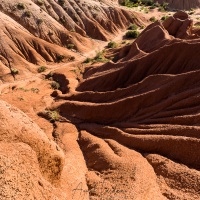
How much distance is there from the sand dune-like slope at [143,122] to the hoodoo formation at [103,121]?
6cm

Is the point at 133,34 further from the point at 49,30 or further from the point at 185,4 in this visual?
the point at 185,4

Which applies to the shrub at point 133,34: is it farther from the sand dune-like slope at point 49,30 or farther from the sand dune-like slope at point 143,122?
the sand dune-like slope at point 143,122

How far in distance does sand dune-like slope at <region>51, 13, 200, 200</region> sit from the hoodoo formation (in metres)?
0.06

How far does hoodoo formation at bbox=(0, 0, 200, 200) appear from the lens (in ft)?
33.9

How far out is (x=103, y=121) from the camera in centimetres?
1819

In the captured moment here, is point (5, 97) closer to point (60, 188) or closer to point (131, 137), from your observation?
point (131, 137)

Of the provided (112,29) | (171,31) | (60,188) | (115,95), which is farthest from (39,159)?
(112,29)

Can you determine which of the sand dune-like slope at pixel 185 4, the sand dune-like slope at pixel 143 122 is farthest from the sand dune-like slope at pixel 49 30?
the sand dune-like slope at pixel 185 4

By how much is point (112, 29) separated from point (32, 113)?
3189 centimetres

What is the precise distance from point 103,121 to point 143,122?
3080 mm

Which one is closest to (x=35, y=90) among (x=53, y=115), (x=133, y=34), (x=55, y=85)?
(x=55, y=85)

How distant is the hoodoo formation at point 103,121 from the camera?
33.9 ft

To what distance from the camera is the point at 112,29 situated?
156ft

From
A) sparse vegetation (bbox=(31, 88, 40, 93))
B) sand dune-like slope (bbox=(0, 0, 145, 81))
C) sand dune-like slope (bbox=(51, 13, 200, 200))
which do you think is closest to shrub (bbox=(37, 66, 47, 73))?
sand dune-like slope (bbox=(0, 0, 145, 81))
